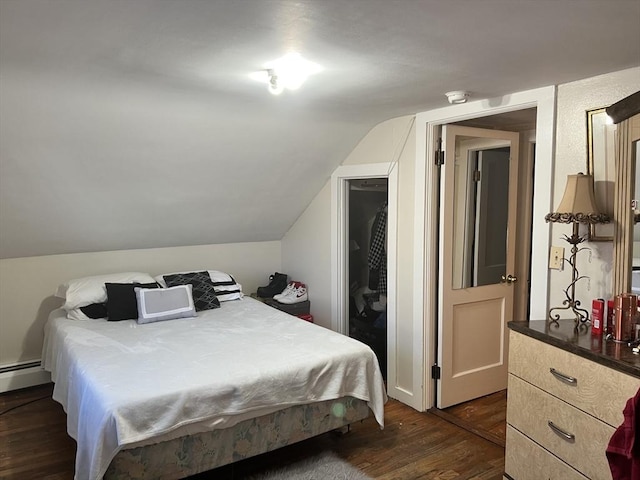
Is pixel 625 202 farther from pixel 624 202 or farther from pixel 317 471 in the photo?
pixel 317 471

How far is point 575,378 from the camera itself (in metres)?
2.05

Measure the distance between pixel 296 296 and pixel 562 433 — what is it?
2.67 m

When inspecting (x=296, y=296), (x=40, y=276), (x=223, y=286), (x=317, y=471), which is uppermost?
(x=40, y=276)

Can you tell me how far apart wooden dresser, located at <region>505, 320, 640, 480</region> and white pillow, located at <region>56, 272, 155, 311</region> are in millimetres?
2786

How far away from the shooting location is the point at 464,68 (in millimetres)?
2246

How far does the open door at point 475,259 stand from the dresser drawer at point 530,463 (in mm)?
1026

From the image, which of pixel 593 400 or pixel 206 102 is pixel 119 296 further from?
pixel 593 400

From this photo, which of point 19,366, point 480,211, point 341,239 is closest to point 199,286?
point 341,239

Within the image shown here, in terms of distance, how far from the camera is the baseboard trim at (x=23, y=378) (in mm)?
3713

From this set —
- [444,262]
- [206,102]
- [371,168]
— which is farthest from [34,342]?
[444,262]

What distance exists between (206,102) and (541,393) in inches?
92.0

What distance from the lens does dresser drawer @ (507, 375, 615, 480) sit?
1963mm

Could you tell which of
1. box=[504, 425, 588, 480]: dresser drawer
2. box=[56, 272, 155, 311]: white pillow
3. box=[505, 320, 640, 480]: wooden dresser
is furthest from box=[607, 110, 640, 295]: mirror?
box=[56, 272, 155, 311]: white pillow

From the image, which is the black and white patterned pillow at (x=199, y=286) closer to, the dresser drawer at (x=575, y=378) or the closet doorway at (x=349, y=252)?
the closet doorway at (x=349, y=252)
